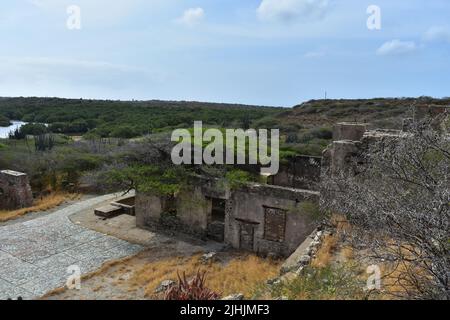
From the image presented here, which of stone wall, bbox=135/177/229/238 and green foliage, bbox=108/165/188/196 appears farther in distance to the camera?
green foliage, bbox=108/165/188/196

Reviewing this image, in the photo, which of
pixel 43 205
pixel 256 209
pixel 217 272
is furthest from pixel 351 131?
pixel 43 205

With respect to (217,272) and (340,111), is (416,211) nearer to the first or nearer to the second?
(217,272)

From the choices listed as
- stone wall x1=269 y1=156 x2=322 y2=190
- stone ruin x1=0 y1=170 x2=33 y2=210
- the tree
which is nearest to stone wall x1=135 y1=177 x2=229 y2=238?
stone wall x1=269 y1=156 x2=322 y2=190

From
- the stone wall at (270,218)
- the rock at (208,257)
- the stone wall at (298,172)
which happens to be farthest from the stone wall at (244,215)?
the stone wall at (298,172)

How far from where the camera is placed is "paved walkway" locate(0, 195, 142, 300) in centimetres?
1109

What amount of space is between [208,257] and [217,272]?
3.56 feet

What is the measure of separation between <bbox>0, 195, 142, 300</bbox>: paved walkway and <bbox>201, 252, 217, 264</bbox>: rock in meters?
2.47

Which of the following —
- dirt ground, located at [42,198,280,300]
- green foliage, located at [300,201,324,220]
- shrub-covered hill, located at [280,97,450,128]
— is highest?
shrub-covered hill, located at [280,97,450,128]

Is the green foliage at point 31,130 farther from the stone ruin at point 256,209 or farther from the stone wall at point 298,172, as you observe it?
the stone wall at point 298,172

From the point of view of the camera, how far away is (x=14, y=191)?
19.4 metres

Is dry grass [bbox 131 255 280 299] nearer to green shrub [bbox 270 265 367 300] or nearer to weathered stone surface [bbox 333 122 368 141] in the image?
green shrub [bbox 270 265 367 300]

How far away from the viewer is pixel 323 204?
1138 cm

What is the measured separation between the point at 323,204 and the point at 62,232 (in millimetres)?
9918
